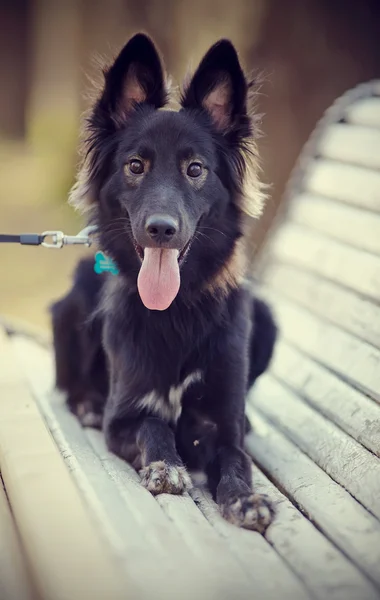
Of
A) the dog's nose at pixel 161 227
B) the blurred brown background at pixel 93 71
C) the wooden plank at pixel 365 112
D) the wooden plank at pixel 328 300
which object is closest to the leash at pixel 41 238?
the dog's nose at pixel 161 227

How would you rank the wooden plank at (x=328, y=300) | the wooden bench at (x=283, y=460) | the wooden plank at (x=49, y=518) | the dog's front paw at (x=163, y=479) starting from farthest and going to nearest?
1. the wooden plank at (x=328, y=300)
2. the dog's front paw at (x=163, y=479)
3. the wooden bench at (x=283, y=460)
4. the wooden plank at (x=49, y=518)

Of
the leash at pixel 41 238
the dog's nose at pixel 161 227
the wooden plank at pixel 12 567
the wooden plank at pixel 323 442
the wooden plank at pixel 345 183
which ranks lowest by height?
the wooden plank at pixel 12 567

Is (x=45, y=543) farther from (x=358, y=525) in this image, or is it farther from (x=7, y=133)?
(x=7, y=133)

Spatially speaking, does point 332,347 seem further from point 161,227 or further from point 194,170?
point 161,227

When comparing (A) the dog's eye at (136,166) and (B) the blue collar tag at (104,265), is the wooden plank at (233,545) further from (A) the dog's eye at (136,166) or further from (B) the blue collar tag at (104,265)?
(A) the dog's eye at (136,166)

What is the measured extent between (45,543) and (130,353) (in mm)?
984

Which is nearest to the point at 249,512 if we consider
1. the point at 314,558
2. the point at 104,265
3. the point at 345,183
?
the point at 314,558

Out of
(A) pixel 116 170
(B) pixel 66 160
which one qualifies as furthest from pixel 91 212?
(B) pixel 66 160

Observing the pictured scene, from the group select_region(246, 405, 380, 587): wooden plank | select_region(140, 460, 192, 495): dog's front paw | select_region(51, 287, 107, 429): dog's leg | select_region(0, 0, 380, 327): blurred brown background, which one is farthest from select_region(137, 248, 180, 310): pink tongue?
select_region(0, 0, 380, 327): blurred brown background

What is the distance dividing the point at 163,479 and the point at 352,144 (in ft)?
9.08

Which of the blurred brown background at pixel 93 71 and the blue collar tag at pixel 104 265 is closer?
the blue collar tag at pixel 104 265

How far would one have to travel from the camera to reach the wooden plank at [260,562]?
72.2 inches

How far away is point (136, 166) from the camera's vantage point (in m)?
2.72

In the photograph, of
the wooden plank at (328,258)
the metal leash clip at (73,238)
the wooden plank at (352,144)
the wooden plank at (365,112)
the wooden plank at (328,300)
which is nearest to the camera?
the metal leash clip at (73,238)
